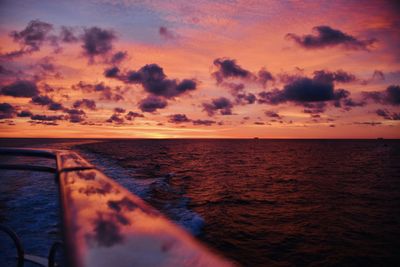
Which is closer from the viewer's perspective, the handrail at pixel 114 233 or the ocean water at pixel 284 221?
the handrail at pixel 114 233

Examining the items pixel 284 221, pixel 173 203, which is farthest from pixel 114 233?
pixel 173 203

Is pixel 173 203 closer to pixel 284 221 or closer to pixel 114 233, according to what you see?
pixel 284 221

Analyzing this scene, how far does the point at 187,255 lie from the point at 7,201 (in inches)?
511

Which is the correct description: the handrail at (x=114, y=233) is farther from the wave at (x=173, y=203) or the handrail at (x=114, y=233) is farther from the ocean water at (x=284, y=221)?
the wave at (x=173, y=203)

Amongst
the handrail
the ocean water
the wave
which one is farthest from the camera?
the wave

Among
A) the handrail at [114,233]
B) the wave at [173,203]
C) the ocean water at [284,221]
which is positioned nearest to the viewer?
the handrail at [114,233]

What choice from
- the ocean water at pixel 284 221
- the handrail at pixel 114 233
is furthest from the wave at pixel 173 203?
the handrail at pixel 114 233

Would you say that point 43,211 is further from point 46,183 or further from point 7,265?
point 46,183


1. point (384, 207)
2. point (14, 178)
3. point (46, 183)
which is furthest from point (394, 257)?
point (14, 178)

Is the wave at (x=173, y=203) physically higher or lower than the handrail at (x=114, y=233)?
lower

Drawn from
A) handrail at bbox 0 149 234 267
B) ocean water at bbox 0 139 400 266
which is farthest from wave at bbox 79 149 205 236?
handrail at bbox 0 149 234 267

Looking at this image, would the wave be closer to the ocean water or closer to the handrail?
the ocean water

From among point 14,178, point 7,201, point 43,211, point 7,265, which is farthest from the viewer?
point 14,178

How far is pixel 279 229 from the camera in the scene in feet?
34.3
